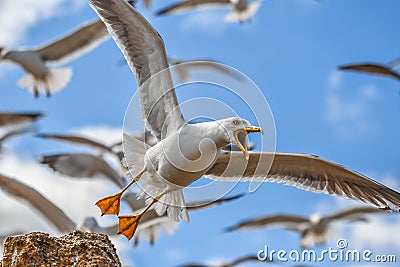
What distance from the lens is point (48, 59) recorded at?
996cm

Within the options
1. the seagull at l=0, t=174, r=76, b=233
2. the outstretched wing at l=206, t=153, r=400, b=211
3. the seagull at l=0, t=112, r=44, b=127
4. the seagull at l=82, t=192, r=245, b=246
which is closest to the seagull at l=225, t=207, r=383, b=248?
the seagull at l=82, t=192, r=245, b=246

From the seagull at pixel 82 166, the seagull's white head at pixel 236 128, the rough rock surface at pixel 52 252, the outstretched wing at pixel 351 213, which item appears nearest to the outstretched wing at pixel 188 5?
the seagull at pixel 82 166

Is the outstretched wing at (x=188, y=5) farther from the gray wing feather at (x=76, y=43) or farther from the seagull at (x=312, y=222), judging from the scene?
the seagull at (x=312, y=222)

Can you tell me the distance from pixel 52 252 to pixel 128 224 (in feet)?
6.82

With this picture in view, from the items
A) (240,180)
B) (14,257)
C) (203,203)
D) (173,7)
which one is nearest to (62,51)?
(173,7)

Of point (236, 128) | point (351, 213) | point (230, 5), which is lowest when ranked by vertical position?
point (236, 128)

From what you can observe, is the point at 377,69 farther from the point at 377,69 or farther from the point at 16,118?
the point at 16,118

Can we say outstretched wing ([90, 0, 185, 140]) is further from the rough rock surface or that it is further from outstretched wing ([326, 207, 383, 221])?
outstretched wing ([326, 207, 383, 221])

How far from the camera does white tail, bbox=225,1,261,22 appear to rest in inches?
475

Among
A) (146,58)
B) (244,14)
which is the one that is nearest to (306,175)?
(146,58)

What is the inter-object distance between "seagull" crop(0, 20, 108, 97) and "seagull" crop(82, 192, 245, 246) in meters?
2.28

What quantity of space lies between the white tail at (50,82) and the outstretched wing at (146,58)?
5.49m

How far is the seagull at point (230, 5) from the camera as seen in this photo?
10241 millimetres

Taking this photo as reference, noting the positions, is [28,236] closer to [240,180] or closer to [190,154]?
[190,154]
